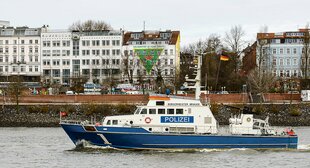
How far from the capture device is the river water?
144 feet

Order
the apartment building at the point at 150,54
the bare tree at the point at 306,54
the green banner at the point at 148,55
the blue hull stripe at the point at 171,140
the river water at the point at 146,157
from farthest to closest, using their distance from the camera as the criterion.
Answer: the green banner at the point at 148,55, the apartment building at the point at 150,54, the bare tree at the point at 306,54, the blue hull stripe at the point at 171,140, the river water at the point at 146,157

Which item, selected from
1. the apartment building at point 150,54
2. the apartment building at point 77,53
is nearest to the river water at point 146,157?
the apartment building at point 150,54

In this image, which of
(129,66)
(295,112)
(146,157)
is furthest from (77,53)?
(146,157)

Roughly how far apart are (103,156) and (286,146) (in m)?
12.3

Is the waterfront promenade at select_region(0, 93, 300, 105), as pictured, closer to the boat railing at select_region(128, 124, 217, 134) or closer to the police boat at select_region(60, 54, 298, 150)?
the police boat at select_region(60, 54, 298, 150)

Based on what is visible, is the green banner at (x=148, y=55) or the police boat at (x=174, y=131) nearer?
the police boat at (x=174, y=131)

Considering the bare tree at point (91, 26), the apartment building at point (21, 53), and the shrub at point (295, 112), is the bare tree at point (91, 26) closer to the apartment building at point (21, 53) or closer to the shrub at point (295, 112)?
the apartment building at point (21, 53)

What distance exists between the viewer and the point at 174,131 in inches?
1903

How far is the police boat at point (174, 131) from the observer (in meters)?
48.0

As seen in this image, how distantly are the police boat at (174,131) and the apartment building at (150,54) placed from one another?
216ft

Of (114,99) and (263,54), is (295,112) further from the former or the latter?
(263,54)

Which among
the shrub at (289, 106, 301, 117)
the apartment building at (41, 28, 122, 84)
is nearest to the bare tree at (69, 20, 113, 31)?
the apartment building at (41, 28, 122, 84)

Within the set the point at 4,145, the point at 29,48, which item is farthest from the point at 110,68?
the point at 4,145

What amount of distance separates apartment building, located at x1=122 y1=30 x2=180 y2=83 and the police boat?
65.9m
